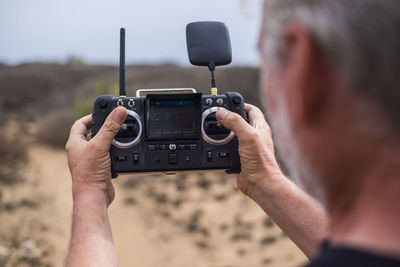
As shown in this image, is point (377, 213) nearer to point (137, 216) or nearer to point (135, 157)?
point (135, 157)

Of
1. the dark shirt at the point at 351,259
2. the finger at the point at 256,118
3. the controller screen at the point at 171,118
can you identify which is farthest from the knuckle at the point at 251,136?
the dark shirt at the point at 351,259

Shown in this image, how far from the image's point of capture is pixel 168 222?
8.49 m

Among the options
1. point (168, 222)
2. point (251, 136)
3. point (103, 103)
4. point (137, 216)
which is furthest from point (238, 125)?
point (137, 216)

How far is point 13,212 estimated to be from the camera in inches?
340

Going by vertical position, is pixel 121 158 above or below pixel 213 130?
below

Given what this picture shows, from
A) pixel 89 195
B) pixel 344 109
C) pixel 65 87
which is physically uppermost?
pixel 344 109

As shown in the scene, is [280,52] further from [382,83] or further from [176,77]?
[176,77]

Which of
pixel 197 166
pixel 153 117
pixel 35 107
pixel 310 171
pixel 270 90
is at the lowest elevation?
pixel 35 107

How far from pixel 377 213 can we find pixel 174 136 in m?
1.51

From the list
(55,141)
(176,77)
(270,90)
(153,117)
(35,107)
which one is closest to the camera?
(270,90)

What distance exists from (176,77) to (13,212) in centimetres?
1290

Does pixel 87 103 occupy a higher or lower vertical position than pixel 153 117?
lower

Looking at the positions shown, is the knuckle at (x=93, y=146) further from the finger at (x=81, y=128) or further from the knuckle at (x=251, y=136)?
Answer: the knuckle at (x=251, y=136)

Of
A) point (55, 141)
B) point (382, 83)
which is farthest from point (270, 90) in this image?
point (55, 141)
